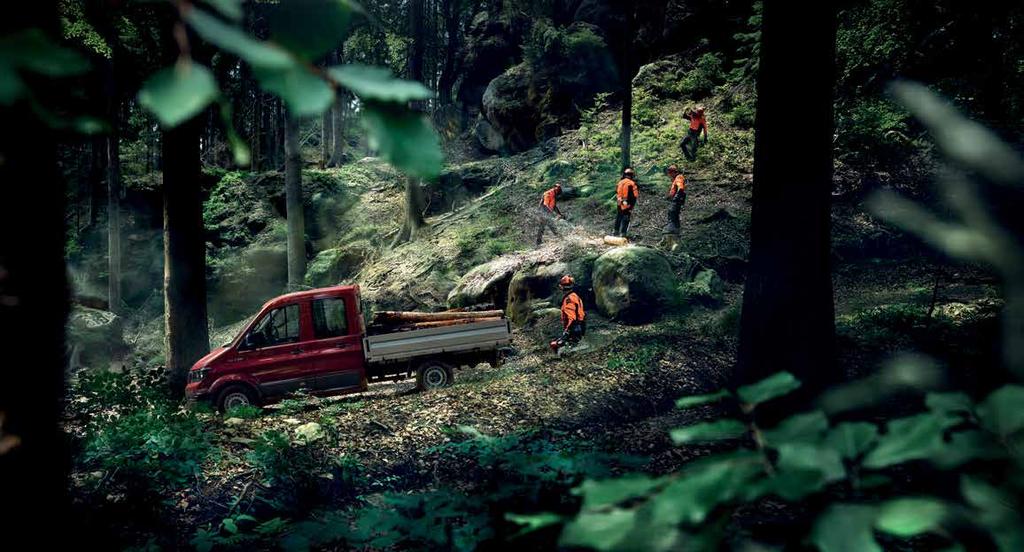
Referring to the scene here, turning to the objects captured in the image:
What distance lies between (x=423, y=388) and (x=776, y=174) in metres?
6.69

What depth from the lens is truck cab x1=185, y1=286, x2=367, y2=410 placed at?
1004 centimetres

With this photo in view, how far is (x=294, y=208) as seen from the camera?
18.9 m

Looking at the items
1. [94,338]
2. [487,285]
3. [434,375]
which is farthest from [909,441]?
[94,338]

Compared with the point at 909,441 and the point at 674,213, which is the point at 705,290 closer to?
the point at 674,213

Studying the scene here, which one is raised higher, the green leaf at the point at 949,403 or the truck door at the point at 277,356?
the green leaf at the point at 949,403

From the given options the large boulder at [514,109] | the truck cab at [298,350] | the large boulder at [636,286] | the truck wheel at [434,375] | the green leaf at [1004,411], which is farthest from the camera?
the large boulder at [514,109]

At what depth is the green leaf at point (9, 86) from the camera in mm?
693

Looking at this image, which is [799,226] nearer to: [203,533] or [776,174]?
[776,174]

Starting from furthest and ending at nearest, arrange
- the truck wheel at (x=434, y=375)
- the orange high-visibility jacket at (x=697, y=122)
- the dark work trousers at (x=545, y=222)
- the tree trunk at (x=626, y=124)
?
the orange high-visibility jacket at (x=697, y=122), the tree trunk at (x=626, y=124), the dark work trousers at (x=545, y=222), the truck wheel at (x=434, y=375)

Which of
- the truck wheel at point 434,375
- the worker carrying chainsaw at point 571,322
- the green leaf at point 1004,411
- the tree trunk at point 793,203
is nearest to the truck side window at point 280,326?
the truck wheel at point 434,375

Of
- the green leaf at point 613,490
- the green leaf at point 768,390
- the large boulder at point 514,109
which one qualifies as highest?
the large boulder at point 514,109

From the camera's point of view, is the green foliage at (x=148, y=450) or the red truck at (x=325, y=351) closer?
the green foliage at (x=148, y=450)

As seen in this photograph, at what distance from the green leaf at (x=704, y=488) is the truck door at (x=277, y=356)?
32.7 ft

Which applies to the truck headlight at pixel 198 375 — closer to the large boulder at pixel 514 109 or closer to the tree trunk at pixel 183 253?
the tree trunk at pixel 183 253
